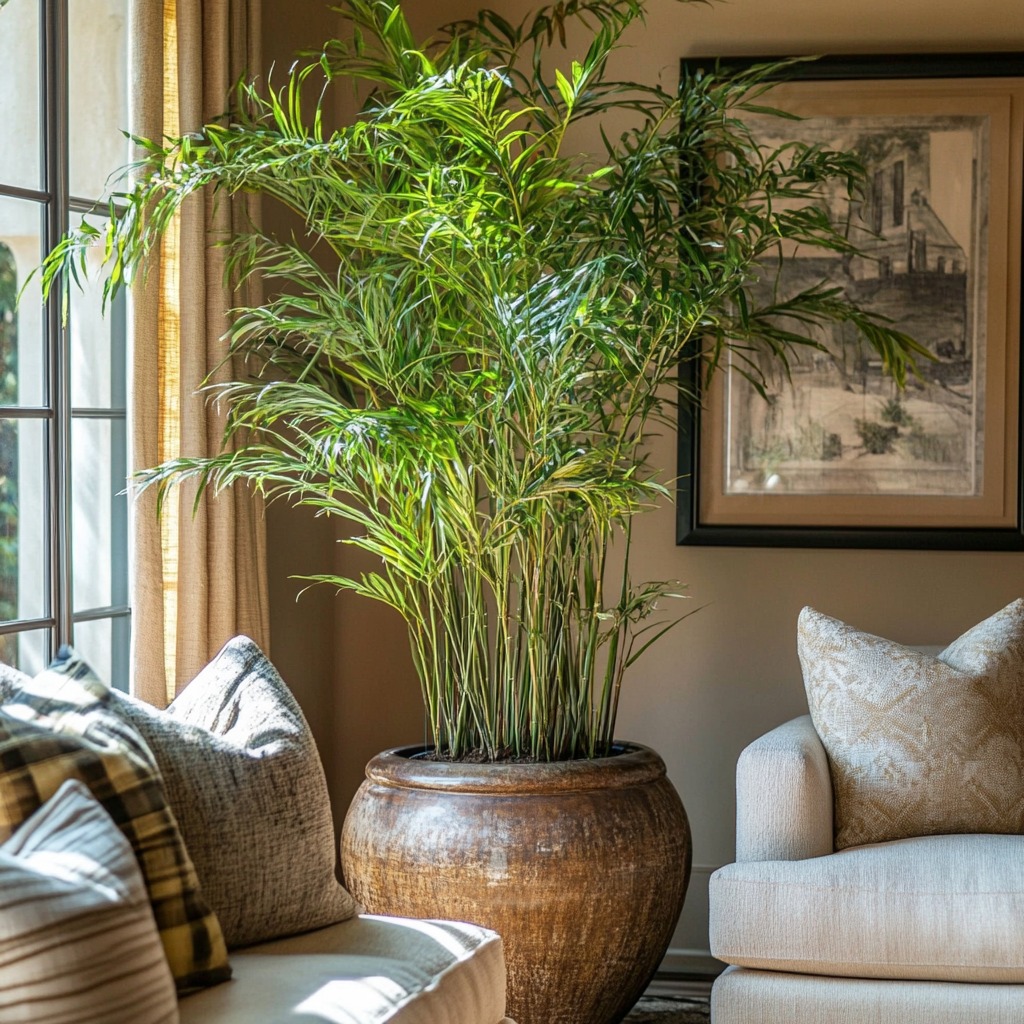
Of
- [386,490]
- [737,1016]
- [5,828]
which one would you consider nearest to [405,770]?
[386,490]

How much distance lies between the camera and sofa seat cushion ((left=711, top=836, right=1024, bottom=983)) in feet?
7.93

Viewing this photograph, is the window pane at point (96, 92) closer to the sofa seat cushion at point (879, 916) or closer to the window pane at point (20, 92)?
the window pane at point (20, 92)

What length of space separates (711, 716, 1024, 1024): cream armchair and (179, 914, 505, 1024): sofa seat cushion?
69 centimetres

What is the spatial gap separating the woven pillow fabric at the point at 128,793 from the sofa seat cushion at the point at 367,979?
0.07m

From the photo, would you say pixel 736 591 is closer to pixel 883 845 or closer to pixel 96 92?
pixel 883 845

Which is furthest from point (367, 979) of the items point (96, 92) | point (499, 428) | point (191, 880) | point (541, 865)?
point (96, 92)

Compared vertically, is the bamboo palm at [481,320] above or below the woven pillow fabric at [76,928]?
above

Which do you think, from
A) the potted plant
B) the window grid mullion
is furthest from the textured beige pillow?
the window grid mullion

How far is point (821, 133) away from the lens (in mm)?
3543

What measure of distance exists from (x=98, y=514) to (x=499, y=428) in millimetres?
916

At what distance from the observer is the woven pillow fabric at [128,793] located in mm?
1626

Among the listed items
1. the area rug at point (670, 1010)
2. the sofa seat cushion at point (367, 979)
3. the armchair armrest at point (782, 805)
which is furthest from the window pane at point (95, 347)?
the area rug at point (670, 1010)

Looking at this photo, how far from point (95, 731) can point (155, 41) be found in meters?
1.63

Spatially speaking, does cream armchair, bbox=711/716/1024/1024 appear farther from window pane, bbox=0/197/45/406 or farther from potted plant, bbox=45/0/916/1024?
window pane, bbox=0/197/45/406
